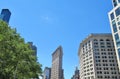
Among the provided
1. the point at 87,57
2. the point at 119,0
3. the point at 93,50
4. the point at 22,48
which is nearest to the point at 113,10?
the point at 119,0

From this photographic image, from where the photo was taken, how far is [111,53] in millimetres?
100500

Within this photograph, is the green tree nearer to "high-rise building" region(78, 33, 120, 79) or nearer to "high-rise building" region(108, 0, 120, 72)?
"high-rise building" region(108, 0, 120, 72)

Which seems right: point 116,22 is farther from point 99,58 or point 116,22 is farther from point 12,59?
point 12,59

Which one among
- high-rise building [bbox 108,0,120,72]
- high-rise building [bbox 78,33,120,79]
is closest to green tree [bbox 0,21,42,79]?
high-rise building [bbox 108,0,120,72]

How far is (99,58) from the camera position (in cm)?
9938

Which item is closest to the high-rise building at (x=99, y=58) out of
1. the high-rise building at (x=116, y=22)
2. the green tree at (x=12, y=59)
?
the high-rise building at (x=116, y=22)

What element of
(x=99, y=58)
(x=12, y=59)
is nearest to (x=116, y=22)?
(x=99, y=58)

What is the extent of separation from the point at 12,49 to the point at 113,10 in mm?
88166

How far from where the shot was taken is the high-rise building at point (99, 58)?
309ft

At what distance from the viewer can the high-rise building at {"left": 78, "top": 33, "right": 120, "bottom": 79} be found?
94.1 m

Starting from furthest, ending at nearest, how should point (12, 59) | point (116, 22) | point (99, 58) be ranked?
point (99, 58) < point (116, 22) < point (12, 59)

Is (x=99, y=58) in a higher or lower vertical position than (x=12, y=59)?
higher

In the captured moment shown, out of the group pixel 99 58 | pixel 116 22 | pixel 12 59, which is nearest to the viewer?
pixel 12 59

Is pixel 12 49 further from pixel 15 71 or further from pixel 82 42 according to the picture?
pixel 82 42
